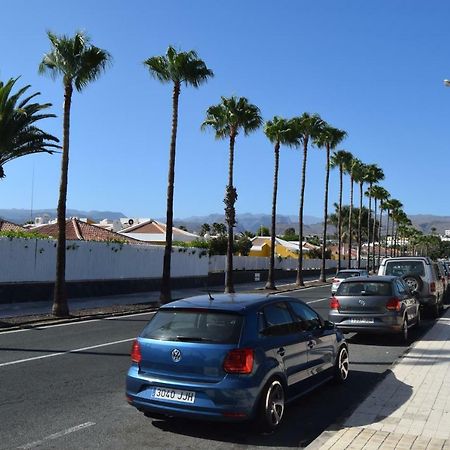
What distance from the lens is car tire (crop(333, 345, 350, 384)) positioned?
28.2 ft

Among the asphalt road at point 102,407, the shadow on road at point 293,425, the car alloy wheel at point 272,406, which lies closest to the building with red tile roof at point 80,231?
the asphalt road at point 102,407

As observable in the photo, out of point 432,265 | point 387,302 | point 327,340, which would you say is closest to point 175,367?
point 327,340

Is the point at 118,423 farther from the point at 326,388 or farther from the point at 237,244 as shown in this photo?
the point at 237,244

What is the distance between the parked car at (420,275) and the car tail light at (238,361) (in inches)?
497

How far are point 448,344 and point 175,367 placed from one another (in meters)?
8.28

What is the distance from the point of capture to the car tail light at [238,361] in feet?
19.6

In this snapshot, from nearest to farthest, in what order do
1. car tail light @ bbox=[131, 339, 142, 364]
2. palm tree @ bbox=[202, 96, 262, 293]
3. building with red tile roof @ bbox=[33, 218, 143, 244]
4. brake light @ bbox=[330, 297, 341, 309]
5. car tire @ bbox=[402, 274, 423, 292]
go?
1. car tail light @ bbox=[131, 339, 142, 364]
2. brake light @ bbox=[330, 297, 341, 309]
3. car tire @ bbox=[402, 274, 423, 292]
4. palm tree @ bbox=[202, 96, 262, 293]
5. building with red tile roof @ bbox=[33, 218, 143, 244]

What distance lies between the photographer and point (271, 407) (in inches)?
250

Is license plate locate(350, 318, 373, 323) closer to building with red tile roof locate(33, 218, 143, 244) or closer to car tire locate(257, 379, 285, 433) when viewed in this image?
car tire locate(257, 379, 285, 433)

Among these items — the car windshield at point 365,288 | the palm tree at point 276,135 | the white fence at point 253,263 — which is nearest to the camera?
the car windshield at point 365,288

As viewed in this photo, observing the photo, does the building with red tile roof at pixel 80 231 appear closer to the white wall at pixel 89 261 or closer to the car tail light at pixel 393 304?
the white wall at pixel 89 261

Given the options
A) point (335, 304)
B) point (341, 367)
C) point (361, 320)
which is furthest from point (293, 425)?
point (335, 304)

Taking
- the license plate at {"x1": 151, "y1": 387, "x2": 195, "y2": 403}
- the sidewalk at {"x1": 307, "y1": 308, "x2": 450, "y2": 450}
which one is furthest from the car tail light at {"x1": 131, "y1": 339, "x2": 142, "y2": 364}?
the sidewalk at {"x1": 307, "y1": 308, "x2": 450, "y2": 450}

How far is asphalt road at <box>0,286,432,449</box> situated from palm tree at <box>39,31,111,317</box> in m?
6.86
